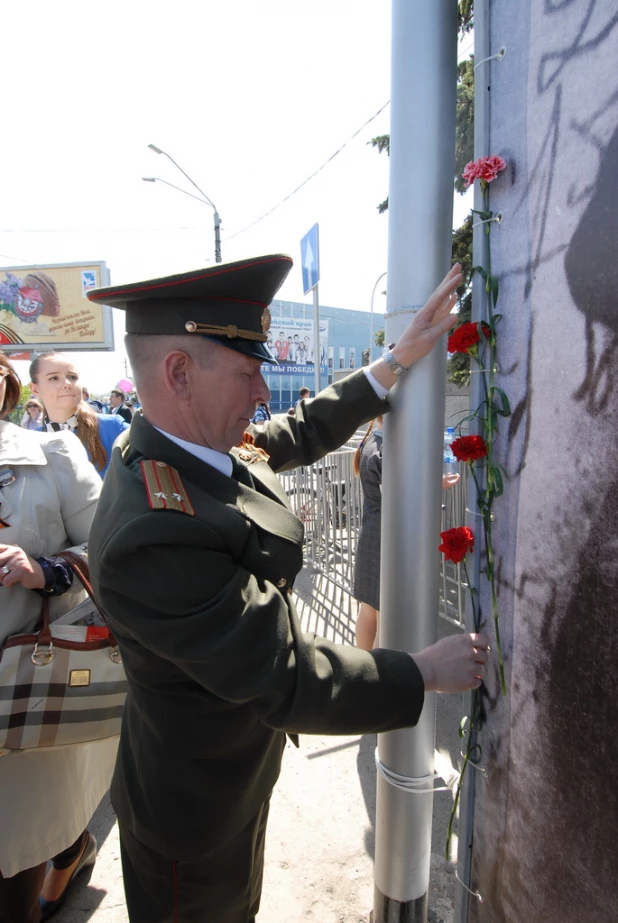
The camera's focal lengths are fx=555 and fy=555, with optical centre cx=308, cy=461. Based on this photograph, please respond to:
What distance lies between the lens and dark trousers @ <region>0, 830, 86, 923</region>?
6.28 ft

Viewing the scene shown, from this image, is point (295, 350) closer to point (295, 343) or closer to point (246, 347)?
point (295, 343)

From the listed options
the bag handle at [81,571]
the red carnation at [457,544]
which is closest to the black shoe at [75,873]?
the bag handle at [81,571]

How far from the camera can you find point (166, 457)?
131 cm

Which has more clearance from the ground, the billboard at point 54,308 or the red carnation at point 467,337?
the billboard at point 54,308

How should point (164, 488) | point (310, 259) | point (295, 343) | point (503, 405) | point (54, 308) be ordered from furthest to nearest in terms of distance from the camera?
point (295, 343) < point (54, 308) < point (310, 259) < point (503, 405) < point (164, 488)

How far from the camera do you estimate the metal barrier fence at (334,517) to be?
4.50 meters

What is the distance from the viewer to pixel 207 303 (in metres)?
1.30

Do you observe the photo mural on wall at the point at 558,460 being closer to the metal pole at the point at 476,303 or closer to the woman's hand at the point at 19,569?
the metal pole at the point at 476,303

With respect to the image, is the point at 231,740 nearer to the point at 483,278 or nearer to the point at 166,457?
the point at 166,457

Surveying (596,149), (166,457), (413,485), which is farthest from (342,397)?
(596,149)

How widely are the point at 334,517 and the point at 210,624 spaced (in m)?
4.45

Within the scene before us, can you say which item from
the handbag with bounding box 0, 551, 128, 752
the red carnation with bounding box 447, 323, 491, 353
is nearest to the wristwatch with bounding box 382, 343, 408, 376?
the red carnation with bounding box 447, 323, 491, 353

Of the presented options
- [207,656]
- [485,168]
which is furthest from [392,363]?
[207,656]

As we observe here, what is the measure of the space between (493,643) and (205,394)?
936 millimetres
